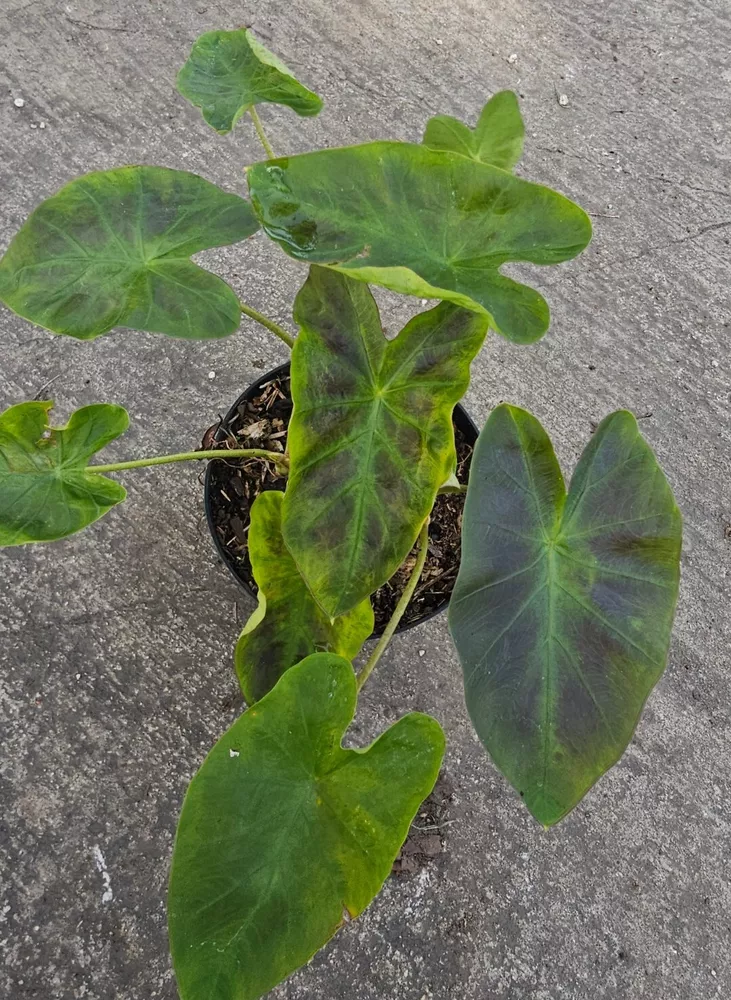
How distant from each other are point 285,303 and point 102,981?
1.15m

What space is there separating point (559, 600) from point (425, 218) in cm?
41

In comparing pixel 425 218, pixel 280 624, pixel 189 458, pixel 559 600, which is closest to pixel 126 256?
pixel 189 458

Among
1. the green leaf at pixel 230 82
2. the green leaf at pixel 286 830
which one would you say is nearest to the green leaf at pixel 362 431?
the green leaf at pixel 286 830

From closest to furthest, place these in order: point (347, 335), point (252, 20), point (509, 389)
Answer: point (347, 335)
point (509, 389)
point (252, 20)

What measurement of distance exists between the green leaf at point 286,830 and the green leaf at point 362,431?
11 cm

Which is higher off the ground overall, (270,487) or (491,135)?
(491,135)

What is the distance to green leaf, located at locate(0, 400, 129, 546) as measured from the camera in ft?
2.66

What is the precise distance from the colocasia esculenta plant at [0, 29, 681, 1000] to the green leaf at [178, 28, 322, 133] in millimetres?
20

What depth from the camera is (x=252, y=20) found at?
1538mm

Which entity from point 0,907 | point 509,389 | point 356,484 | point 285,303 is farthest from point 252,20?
point 0,907

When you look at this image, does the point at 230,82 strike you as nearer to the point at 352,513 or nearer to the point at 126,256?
the point at 126,256

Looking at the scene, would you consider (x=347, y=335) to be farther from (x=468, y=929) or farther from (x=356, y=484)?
(x=468, y=929)

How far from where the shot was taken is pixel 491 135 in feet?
3.19

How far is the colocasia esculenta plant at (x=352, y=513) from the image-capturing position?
0.69 m
